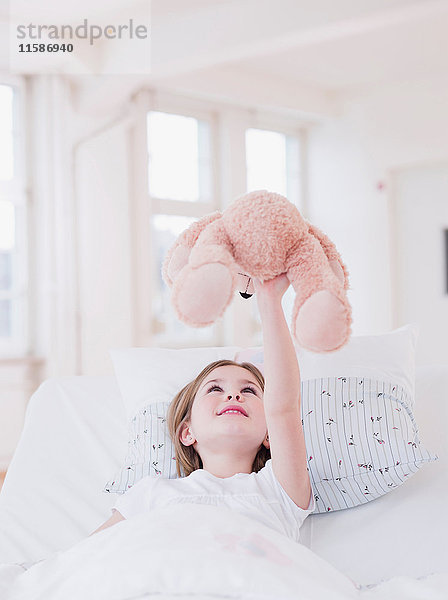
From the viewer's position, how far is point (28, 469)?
1.83 m

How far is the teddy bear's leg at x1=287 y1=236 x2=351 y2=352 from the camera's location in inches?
39.9

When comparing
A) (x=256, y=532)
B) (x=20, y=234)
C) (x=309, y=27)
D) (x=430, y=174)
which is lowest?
(x=256, y=532)

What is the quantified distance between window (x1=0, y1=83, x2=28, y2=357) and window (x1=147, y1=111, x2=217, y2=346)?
87 cm

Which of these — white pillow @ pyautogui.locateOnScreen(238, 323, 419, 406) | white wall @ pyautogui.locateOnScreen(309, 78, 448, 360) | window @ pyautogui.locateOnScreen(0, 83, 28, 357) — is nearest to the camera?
white pillow @ pyautogui.locateOnScreen(238, 323, 419, 406)

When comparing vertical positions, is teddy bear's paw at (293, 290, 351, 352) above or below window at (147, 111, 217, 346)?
below

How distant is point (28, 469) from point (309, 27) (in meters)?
2.57

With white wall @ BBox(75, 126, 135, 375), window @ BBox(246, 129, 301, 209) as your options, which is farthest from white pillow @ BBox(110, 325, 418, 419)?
window @ BBox(246, 129, 301, 209)

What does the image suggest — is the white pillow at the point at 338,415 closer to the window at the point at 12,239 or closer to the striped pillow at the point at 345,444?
the striped pillow at the point at 345,444

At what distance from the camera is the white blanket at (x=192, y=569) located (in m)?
0.95

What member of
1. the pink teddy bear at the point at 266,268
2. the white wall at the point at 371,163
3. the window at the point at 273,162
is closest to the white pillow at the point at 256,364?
the pink teddy bear at the point at 266,268

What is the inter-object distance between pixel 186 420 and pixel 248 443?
220mm

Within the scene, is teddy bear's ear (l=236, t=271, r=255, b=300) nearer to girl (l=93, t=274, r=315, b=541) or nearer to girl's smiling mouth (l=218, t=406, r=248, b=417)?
Result: girl (l=93, t=274, r=315, b=541)

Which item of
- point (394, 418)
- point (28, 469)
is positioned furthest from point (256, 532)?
point (28, 469)

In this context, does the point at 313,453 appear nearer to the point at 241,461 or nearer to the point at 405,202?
the point at 241,461
